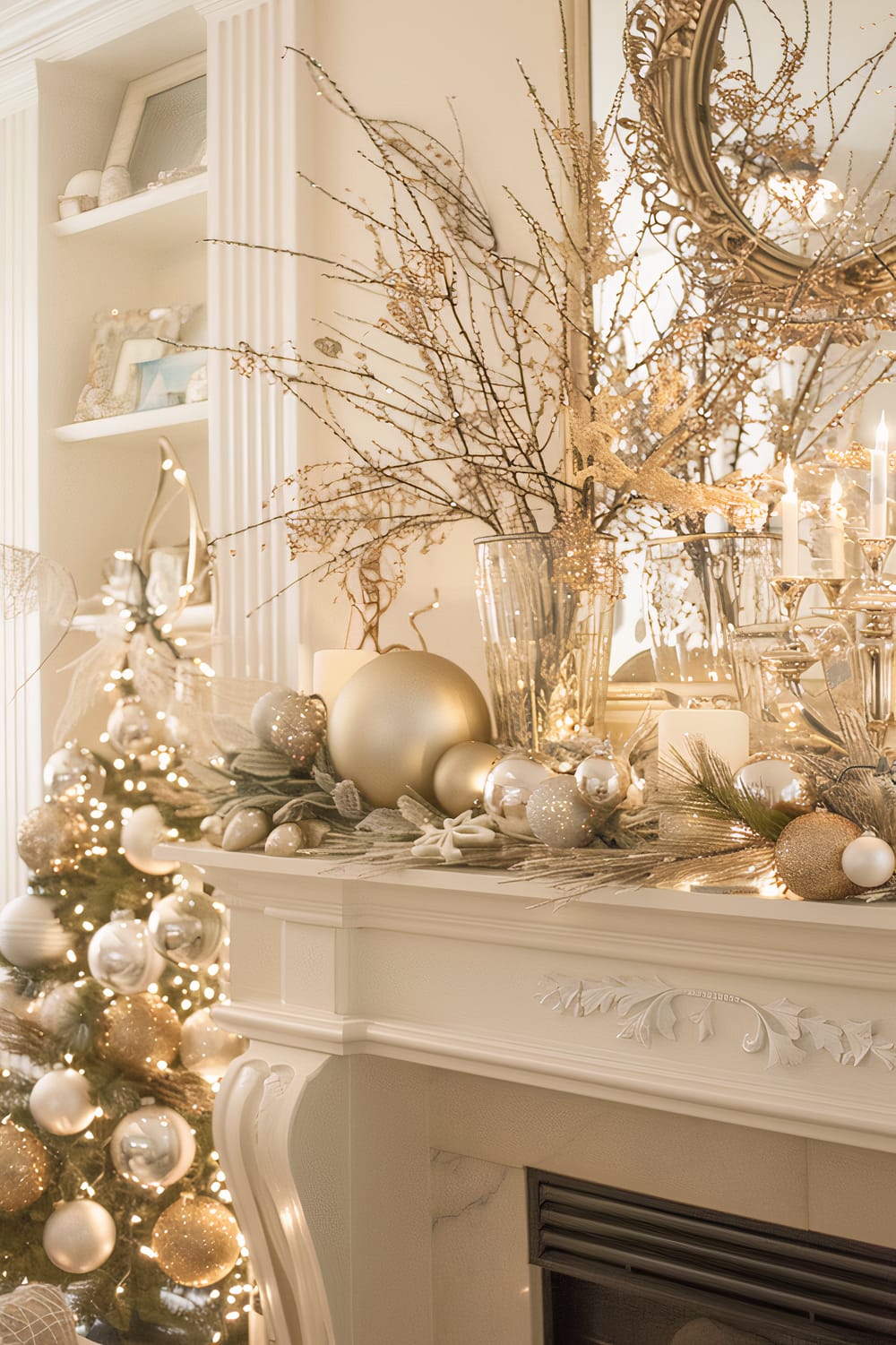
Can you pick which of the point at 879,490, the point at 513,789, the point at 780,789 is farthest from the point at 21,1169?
the point at 879,490

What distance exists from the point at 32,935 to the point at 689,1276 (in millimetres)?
1187

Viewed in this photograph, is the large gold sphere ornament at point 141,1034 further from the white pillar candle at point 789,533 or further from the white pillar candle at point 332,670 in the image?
the white pillar candle at point 789,533

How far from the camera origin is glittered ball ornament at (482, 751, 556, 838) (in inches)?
51.4

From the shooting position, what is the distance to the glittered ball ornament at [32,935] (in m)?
2.10

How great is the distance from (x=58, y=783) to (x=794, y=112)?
1.53 meters

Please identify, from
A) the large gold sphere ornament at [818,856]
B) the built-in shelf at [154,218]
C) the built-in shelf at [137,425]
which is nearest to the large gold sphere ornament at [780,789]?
the large gold sphere ornament at [818,856]

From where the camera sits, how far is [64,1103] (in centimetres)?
202

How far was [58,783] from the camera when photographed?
2172 mm

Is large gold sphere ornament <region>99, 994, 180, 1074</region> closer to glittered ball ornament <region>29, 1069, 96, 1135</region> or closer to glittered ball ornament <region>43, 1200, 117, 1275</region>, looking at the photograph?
glittered ball ornament <region>29, 1069, 96, 1135</region>

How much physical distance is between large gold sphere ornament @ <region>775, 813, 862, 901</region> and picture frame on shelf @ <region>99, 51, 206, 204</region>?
1.94 m

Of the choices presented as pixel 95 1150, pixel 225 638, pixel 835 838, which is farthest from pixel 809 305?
pixel 95 1150

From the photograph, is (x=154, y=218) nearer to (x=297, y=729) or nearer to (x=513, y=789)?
(x=297, y=729)

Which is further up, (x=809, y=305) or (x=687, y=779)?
(x=809, y=305)

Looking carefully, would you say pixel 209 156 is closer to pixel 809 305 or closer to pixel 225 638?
pixel 225 638
